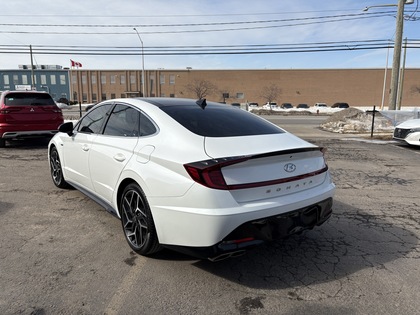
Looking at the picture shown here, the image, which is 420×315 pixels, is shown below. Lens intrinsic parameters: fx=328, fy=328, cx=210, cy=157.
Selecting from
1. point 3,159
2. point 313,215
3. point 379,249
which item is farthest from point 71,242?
point 3,159

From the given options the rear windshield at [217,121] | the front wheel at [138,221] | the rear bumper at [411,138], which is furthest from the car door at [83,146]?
the rear bumper at [411,138]

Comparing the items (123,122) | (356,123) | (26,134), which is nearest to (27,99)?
(26,134)

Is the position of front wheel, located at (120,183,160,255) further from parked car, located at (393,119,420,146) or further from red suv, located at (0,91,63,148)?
parked car, located at (393,119,420,146)

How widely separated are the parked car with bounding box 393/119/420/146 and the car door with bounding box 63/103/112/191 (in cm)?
996

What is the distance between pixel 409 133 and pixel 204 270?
10.1 metres

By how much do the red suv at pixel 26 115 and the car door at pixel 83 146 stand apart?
5.36m

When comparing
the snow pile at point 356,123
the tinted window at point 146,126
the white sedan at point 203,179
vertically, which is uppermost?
the tinted window at point 146,126

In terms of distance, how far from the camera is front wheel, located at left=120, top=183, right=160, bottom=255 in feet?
10.2

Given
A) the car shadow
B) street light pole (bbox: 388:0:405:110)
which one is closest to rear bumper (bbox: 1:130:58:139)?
the car shadow

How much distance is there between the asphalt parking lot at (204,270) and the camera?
2.60 meters

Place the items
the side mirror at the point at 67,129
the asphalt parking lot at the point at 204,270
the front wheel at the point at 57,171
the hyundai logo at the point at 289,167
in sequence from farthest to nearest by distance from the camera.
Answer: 1. the front wheel at the point at 57,171
2. the side mirror at the point at 67,129
3. the hyundai logo at the point at 289,167
4. the asphalt parking lot at the point at 204,270

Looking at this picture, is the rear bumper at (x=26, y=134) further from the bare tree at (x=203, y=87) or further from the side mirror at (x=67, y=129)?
the bare tree at (x=203, y=87)

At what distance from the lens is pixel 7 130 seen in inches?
364

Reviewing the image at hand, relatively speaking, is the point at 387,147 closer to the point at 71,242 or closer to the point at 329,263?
the point at 329,263
